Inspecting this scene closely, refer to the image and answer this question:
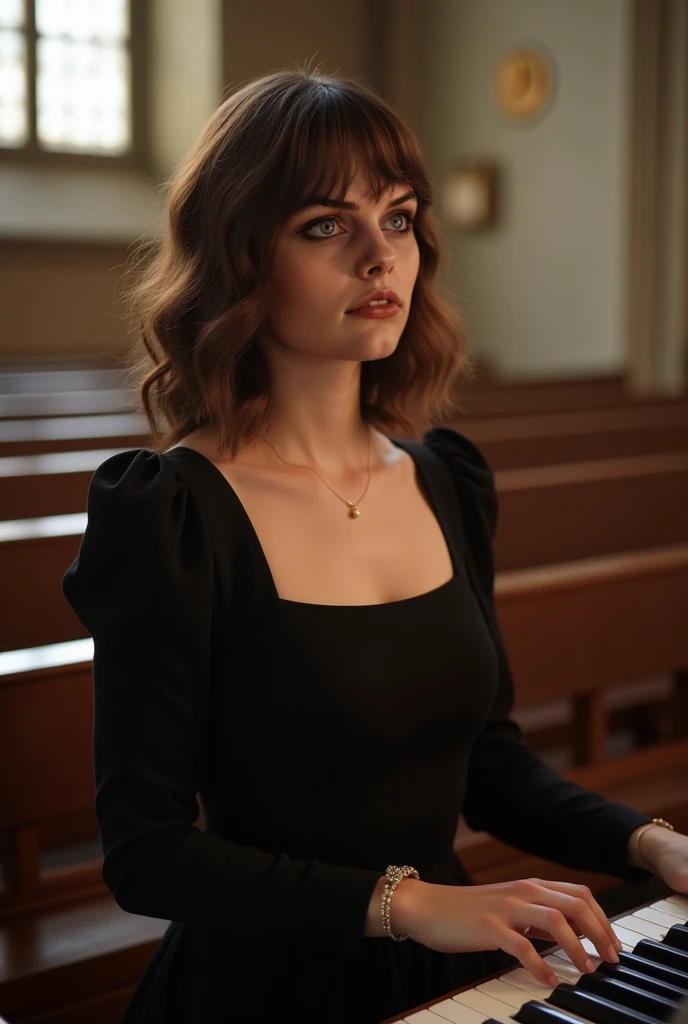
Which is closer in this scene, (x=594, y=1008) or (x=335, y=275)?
(x=594, y=1008)

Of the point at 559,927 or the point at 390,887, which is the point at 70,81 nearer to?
the point at 390,887

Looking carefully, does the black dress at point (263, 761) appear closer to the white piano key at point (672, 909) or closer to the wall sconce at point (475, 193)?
the white piano key at point (672, 909)

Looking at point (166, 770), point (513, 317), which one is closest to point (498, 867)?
point (166, 770)

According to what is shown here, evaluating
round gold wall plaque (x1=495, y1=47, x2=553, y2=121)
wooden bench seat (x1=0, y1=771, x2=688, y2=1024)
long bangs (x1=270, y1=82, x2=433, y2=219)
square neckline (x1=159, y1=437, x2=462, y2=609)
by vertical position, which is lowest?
wooden bench seat (x1=0, y1=771, x2=688, y2=1024)

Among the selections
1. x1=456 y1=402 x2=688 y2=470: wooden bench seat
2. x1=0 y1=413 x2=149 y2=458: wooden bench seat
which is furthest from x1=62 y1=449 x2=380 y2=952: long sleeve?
x1=456 y1=402 x2=688 y2=470: wooden bench seat

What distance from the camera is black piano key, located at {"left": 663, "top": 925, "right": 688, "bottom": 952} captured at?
41.9 inches

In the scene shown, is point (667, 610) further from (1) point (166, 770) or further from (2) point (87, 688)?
(1) point (166, 770)

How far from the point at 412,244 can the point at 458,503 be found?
355 mm

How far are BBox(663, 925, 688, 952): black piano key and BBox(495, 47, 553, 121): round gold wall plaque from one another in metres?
6.27

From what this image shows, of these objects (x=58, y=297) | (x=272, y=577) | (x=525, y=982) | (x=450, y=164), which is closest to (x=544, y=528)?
(x=272, y=577)

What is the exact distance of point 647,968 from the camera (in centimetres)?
102

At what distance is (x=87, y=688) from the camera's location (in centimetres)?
147

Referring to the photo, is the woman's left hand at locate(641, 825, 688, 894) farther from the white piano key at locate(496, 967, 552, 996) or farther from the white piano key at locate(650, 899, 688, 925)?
the white piano key at locate(496, 967, 552, 996)

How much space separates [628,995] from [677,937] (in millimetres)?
123
